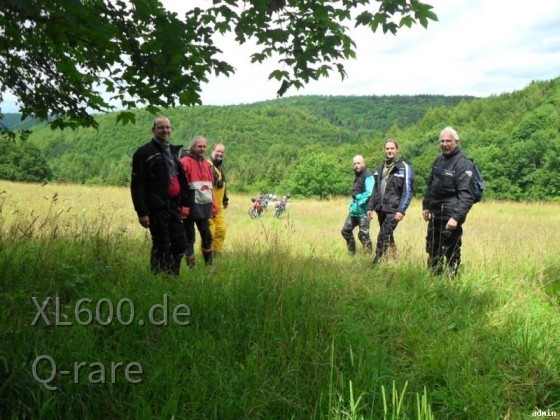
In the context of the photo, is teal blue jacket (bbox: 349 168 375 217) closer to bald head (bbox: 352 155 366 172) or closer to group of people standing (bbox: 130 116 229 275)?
bald head (bbox: 352 155 366 172)

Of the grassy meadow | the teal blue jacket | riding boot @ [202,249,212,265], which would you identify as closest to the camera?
the grassy meadow

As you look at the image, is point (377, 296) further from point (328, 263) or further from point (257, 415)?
point (257, 415)

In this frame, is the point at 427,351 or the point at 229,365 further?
the point at 427,351

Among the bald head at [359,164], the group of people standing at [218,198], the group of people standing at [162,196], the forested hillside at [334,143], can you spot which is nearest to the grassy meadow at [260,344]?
the group of people standing at [162,196]

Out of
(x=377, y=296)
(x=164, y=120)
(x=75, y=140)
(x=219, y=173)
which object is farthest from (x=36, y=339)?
(x=75, y=140)

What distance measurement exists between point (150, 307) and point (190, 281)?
0.68 m

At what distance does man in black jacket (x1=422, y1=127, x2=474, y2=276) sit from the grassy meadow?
2.54 feet

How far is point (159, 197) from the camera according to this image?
3.89 metres

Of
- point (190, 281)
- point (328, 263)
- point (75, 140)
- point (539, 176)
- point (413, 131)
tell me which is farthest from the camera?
point (75, 140)

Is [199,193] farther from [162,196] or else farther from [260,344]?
[260,344]

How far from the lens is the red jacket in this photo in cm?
518

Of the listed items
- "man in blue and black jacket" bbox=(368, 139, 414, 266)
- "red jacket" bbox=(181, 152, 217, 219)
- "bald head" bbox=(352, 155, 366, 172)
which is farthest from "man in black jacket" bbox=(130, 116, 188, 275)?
"bald head" bbox=(352, 155, 366, 172)

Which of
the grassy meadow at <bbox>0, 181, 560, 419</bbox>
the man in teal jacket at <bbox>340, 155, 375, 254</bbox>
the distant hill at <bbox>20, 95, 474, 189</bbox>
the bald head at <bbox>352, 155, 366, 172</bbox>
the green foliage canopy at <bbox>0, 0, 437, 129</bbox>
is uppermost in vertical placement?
the distant hill at <bbox>20, 95, 474, 189</bbox>

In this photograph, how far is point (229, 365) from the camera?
7.66 ft
